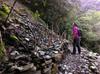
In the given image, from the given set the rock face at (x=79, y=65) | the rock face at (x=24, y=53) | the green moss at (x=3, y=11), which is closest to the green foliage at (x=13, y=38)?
the rock face at (x=24, y=53)

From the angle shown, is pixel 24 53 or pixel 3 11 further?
pixel 3 11

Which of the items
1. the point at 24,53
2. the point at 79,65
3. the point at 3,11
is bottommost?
the point at 79,65

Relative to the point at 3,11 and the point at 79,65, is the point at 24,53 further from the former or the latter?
the point at 79,65

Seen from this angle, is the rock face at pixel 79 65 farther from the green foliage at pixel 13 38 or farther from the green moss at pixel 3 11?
the green moss at pixel 3 11

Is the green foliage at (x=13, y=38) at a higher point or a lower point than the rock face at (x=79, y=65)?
higher

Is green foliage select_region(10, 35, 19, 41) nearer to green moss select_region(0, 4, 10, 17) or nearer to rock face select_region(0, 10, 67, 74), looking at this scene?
rock face select_region(0, 10, 67, 74)

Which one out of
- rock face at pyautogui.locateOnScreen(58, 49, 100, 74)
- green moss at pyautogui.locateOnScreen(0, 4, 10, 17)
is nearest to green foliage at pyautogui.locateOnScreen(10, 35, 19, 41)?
green moss at pyautogui.locateOnScreen(0, 4, 10, 17)

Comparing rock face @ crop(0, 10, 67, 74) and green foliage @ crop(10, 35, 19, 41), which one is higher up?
green foliage @ crop(10, 35, 19, 41)

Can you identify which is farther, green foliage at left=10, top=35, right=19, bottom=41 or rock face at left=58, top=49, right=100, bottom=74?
rock face at left=58, top=49, right=100, bottom=74

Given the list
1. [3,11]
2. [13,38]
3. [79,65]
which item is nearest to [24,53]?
[13,38]

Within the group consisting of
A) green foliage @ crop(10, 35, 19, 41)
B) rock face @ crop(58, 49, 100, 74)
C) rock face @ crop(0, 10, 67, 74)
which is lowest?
rock face @ crop(58, 49, 100, 74)

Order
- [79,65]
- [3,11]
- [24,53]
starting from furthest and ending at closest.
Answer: [79,65] < [3,11] < [24,53]

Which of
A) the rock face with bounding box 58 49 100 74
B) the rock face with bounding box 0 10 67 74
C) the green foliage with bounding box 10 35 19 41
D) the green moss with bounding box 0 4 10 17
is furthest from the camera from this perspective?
the rock face with bounding box 58 49 100 74

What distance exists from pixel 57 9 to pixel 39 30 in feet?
7.63
